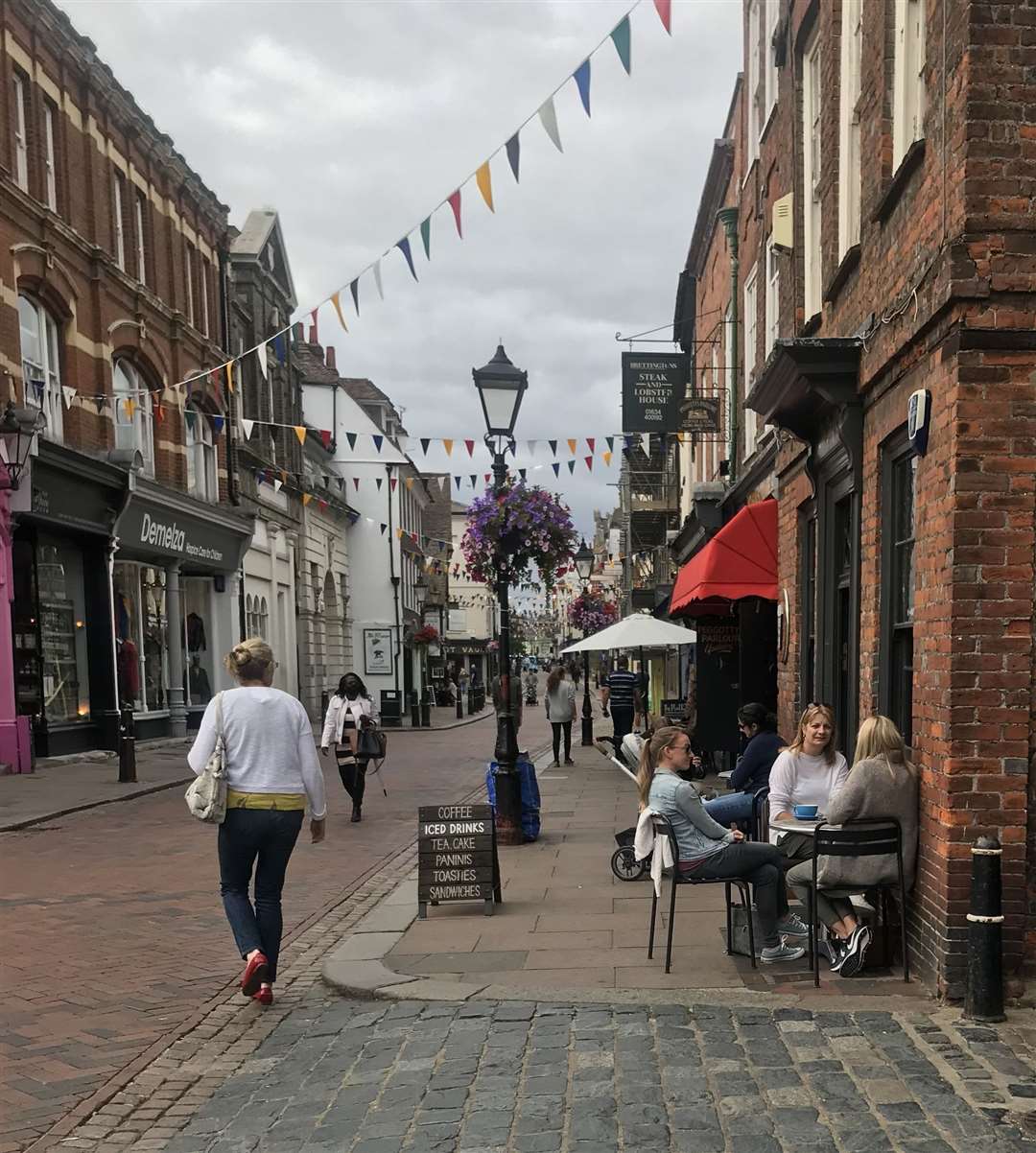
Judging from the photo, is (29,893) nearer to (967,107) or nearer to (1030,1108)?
(1030,1108)

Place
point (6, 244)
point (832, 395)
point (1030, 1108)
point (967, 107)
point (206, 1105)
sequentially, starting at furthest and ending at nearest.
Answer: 1. point (6, 244)
2. point (832, 395)
3. point (967, 107)
4. point (206, 1105)
5. point (1030, 1108)

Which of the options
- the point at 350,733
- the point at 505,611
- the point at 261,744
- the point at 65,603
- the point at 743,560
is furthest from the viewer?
A: the point at 65,603

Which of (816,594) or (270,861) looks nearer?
(270,861)

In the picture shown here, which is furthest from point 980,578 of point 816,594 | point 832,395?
point 816,594

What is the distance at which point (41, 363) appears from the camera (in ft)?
57.6

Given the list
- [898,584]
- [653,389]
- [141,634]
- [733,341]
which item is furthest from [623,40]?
[141,634]

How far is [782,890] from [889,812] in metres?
0.84

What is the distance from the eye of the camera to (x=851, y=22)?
22.1 ft

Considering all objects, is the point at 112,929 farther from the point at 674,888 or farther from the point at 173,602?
the point at 173,602

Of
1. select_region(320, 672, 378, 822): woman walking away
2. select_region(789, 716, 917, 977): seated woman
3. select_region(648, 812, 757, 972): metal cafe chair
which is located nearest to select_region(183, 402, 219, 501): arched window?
select_region(320, 672, 378, 822): woman walking away

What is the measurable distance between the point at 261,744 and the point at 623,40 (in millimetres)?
4946

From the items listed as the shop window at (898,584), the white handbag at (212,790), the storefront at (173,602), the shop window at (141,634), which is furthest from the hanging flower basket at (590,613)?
the white handbag at (212,790)

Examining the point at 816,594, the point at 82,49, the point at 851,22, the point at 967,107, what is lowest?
the point at 816,594

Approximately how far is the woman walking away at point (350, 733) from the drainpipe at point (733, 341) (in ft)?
21.7
